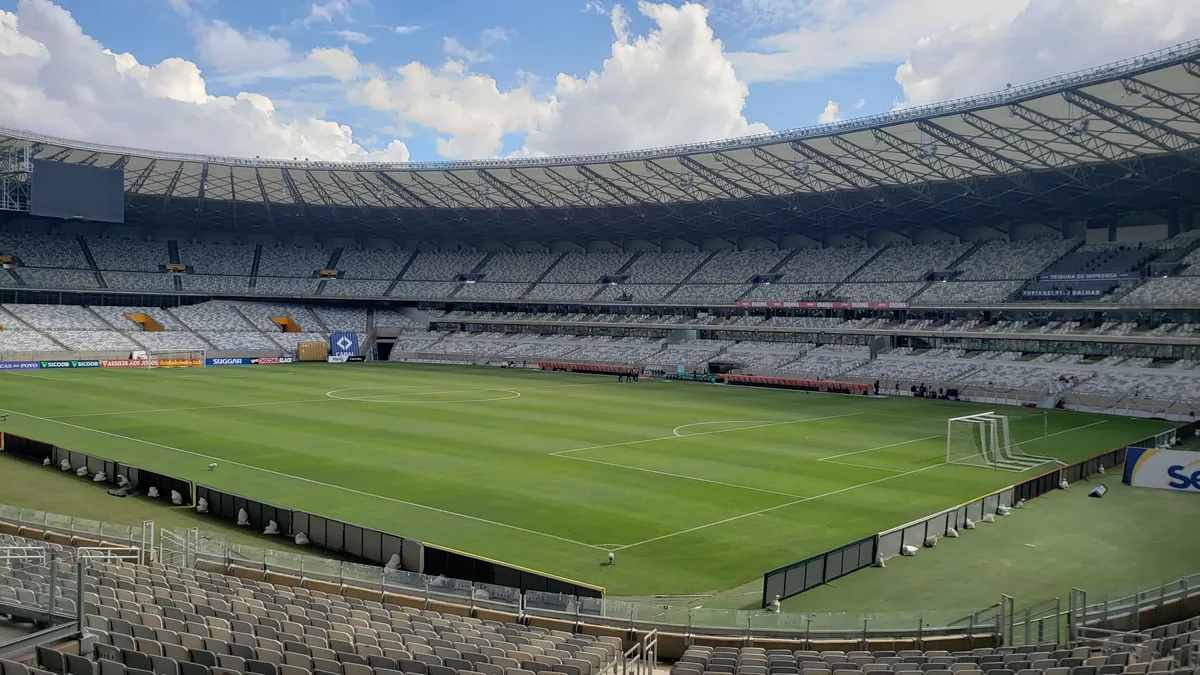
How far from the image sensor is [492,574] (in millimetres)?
18875

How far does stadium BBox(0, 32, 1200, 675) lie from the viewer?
14.9 m

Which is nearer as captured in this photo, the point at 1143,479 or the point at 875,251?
the point at 1143,479

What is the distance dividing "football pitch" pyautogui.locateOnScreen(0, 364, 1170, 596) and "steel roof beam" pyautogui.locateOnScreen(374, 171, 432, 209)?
25.7m

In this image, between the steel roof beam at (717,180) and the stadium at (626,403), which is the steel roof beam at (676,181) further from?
the steel roof beam at (717,180)

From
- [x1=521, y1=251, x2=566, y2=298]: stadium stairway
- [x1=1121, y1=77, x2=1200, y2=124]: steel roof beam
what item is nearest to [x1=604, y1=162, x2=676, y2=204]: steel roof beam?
[x1=521, y1=251, x2=566, y2=298]: stadium stairway

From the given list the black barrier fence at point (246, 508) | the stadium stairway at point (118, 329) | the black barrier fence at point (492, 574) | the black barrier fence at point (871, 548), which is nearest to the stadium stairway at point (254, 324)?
the stadium stairway at point (118, 329)

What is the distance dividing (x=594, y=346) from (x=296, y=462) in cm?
5754

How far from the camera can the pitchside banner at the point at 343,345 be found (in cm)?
9456

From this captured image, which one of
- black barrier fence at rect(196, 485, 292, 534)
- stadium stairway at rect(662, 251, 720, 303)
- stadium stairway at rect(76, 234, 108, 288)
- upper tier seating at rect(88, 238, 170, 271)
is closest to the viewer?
black barrier fence at rect(196, 485, 292, 534)

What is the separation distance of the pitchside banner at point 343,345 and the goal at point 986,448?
68647 mm

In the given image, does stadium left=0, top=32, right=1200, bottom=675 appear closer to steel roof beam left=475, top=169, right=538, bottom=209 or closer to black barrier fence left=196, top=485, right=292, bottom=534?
black barrier fence left=196, top=485, right=292, bottom=534

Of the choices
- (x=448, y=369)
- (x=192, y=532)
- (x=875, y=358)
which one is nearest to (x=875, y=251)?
(x=875, y=358)

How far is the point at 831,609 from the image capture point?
19.0m

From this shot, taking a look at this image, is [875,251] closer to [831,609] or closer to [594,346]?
[594,346]
